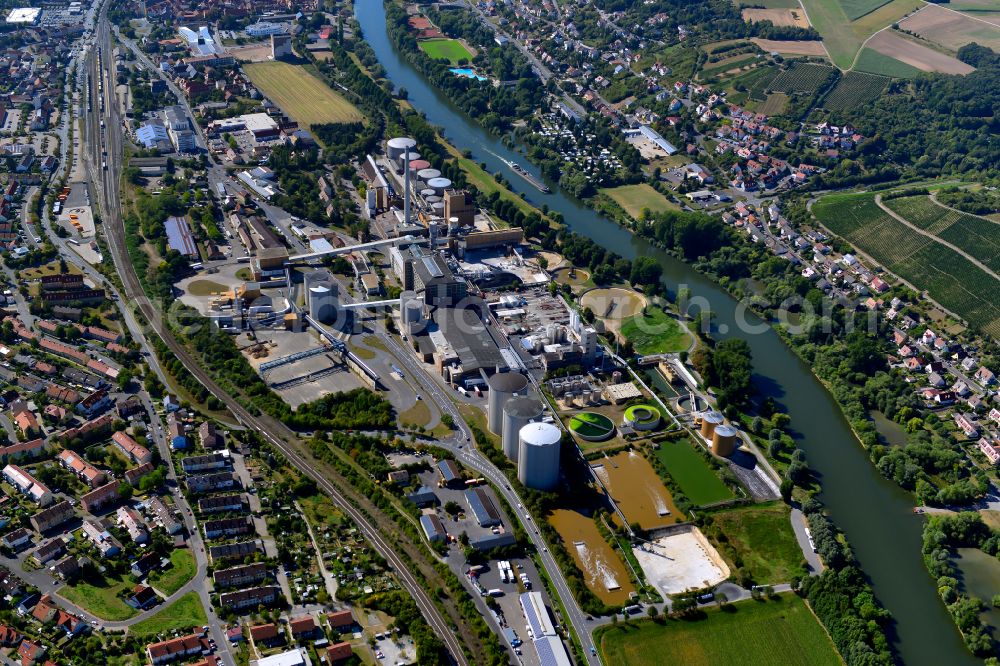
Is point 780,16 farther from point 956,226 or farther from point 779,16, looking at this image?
point 956,226

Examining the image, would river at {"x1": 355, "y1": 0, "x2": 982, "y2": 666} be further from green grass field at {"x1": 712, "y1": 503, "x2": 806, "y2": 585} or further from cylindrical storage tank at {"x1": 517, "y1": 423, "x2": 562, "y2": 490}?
cylindrical storage tank at {"x1": 517, "y1": 423, "x2": 562, "y2": 490}

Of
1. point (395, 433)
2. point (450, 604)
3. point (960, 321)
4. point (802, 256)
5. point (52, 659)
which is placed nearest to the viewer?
point (52, 659)

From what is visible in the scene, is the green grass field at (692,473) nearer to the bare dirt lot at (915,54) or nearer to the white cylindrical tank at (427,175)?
the white cylindrical tank at (427,175)

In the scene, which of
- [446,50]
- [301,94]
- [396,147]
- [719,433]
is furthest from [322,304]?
[446,50]

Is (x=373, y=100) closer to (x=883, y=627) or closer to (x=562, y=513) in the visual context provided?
(x=562, y=513)

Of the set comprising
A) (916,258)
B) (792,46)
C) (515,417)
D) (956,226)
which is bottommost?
(916,258)

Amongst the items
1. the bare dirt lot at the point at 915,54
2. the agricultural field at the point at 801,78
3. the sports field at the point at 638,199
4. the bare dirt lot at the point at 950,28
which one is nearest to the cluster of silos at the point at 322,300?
the sports field at the point at 638,199

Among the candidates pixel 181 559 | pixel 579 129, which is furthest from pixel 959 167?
pixel 181 559
